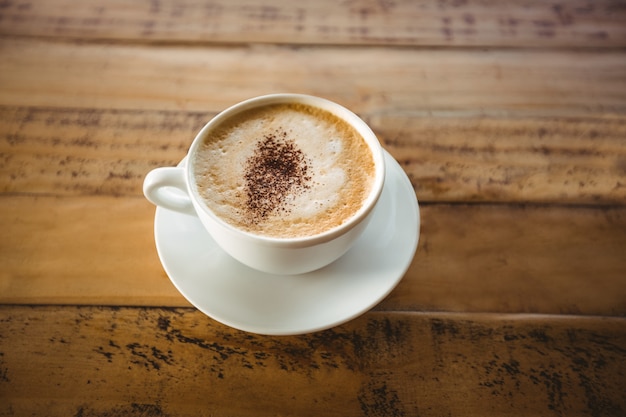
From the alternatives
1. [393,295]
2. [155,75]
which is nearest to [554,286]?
[393,295]

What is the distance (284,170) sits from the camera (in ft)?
2.86

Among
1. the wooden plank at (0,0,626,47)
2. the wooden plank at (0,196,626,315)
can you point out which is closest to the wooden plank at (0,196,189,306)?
the wooden plank at (0,196,626,315)

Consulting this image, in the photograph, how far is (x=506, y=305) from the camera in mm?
879

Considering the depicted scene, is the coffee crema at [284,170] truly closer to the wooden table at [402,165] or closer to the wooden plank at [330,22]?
the wooden table at [402,165]

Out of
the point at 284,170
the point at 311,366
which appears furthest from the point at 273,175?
the point at 311,366

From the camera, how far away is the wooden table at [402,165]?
0.79m

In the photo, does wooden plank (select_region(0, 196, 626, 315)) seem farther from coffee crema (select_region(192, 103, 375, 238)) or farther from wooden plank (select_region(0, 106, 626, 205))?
coffee crema (select_region(192, 103, 375, 238))

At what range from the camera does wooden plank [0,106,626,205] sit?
1032mm

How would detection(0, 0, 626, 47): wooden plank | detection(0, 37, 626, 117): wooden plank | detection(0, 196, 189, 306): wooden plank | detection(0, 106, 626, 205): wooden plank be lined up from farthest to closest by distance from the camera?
detection(0, 0, 626, 47): wooden plank
detection(0, 37, 626, 117): wooden plank
detection(0, 106, 626, 205): wooden plank
detection(0, 196, 189, 306): wooden plank

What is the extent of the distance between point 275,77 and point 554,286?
727 millimetres

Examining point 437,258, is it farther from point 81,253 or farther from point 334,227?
point 81,253

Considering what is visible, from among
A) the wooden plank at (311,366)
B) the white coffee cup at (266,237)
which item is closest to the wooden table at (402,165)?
the wooden plank at (311,366)

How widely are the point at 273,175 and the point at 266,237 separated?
0.45 ft

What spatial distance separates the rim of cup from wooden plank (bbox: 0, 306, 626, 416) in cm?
18
